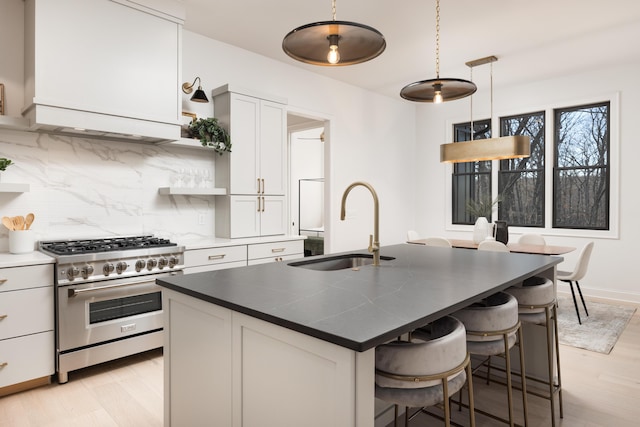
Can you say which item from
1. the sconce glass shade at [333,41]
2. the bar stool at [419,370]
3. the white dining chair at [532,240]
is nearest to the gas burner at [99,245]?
the sconce glass shade at [333,41]

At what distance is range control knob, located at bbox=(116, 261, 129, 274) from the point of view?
9.50 ft

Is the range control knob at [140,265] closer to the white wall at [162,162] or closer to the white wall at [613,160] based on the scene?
the white wall at [162,162]

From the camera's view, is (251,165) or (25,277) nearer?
(25,277)

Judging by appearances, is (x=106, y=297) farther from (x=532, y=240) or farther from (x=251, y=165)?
(x=532, y=240)

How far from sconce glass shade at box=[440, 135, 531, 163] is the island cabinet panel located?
3643 mm

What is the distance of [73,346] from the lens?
2740 mm

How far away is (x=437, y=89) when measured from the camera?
283cm

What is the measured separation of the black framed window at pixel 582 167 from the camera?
527 centimetres

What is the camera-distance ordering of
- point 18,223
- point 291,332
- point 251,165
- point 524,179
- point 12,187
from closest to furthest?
1. point 291,332
2. point 12,187
3. point 18,223
4. point 251,165
5. point 524,179

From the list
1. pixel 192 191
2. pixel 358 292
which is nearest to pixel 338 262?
pixel 358 292

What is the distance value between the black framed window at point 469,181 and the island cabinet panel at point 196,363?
551 cm

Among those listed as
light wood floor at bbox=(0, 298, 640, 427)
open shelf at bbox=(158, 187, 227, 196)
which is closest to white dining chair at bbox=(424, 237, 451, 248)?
light wood floor at bbox=(0, 298, 640, 427)

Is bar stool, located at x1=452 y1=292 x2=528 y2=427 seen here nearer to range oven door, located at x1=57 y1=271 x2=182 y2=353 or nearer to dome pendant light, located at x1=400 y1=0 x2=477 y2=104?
dome pendant light, located at x1=400 y1=0 x2=477 y2=104

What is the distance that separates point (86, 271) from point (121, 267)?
0.73 feet
